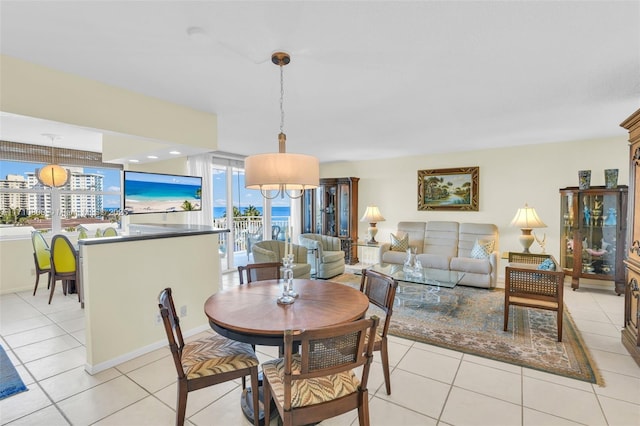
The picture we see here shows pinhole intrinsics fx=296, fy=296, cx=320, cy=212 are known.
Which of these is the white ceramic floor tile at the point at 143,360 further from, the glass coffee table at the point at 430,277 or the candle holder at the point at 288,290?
the glass coffee table at the point at 430,277

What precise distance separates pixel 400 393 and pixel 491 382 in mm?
732

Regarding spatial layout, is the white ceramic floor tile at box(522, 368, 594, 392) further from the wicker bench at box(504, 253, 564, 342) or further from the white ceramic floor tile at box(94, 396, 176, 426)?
the white ceramic floor tile at box(94, 396, 176, 426)

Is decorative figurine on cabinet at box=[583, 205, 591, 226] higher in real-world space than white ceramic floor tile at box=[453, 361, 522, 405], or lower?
higher

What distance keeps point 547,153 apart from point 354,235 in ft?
12.7

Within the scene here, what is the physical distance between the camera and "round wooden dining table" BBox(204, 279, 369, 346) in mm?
1587

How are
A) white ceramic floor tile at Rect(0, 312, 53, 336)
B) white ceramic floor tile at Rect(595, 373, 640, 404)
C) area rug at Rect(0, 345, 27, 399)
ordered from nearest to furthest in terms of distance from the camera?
white ceramic floor tile at Rect(595, 373, 640, 404), area rug at Rect(0, 345, 27, 399), white ceramic floor tile at Rect(0, 312, 53, 336)

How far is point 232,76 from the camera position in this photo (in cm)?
241

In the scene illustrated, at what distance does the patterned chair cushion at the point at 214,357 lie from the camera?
1.72 metres

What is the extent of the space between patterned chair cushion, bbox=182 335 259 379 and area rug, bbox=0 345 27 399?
146cm

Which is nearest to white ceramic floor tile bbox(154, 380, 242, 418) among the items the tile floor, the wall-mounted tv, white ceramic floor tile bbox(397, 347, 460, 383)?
the tile floor

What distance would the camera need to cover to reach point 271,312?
71.4 inches

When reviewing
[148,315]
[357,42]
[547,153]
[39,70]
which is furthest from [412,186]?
[39,70]

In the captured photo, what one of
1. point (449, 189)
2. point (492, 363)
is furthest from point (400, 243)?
point (492, 363)

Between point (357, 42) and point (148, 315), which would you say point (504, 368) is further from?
point (148, 315)
